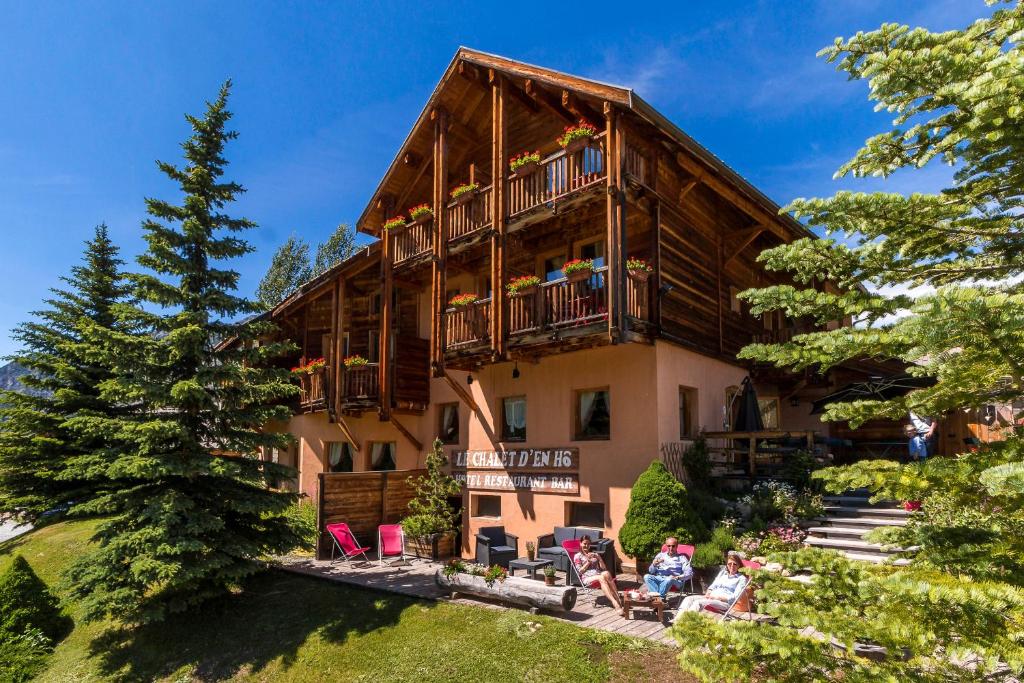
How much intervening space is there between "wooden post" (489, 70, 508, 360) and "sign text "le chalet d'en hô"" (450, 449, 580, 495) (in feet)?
8.96

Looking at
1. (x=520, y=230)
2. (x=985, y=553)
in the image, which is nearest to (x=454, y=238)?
(x=520, y=230)

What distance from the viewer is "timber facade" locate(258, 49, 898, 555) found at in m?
13.0

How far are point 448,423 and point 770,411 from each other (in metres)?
10.00

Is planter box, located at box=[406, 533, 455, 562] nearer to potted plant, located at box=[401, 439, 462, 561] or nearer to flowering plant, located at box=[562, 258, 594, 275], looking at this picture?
potted plant, located at box=[401, 439, 462, 561]

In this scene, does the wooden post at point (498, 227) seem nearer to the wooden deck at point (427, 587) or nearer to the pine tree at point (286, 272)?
the wooden deck at point (427, 587)

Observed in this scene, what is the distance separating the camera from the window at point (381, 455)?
1978 cm

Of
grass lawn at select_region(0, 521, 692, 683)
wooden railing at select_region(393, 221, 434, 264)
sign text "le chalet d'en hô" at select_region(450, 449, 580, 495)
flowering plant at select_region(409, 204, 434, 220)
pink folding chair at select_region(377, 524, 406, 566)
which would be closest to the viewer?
grass lawn at select_region(0, 521, 692, 683)

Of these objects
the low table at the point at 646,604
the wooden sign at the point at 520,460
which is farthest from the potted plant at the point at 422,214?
the low table at the point at 646,604

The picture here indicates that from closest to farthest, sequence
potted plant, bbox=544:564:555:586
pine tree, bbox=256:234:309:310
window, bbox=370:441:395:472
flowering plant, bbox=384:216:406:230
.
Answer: potted plant, bbox=544:564:555:586 → flowering plant, bbox=384:216:406:230 → window, bbox=370:441:395:472 → pine tree, bbox=256:234:309:310

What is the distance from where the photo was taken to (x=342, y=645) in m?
10.2

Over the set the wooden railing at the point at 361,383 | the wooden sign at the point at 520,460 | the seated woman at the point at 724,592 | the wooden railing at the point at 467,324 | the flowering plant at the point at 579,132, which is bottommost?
the seated woman at the point at 724,592

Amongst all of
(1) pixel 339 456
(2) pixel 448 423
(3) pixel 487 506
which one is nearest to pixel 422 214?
(2) pixel 448 423

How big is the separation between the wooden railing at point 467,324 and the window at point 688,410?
473 cm

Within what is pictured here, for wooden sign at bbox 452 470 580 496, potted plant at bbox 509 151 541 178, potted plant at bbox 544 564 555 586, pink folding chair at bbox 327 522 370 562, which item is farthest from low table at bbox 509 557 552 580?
potted plant at bbox 509 151 541 178
